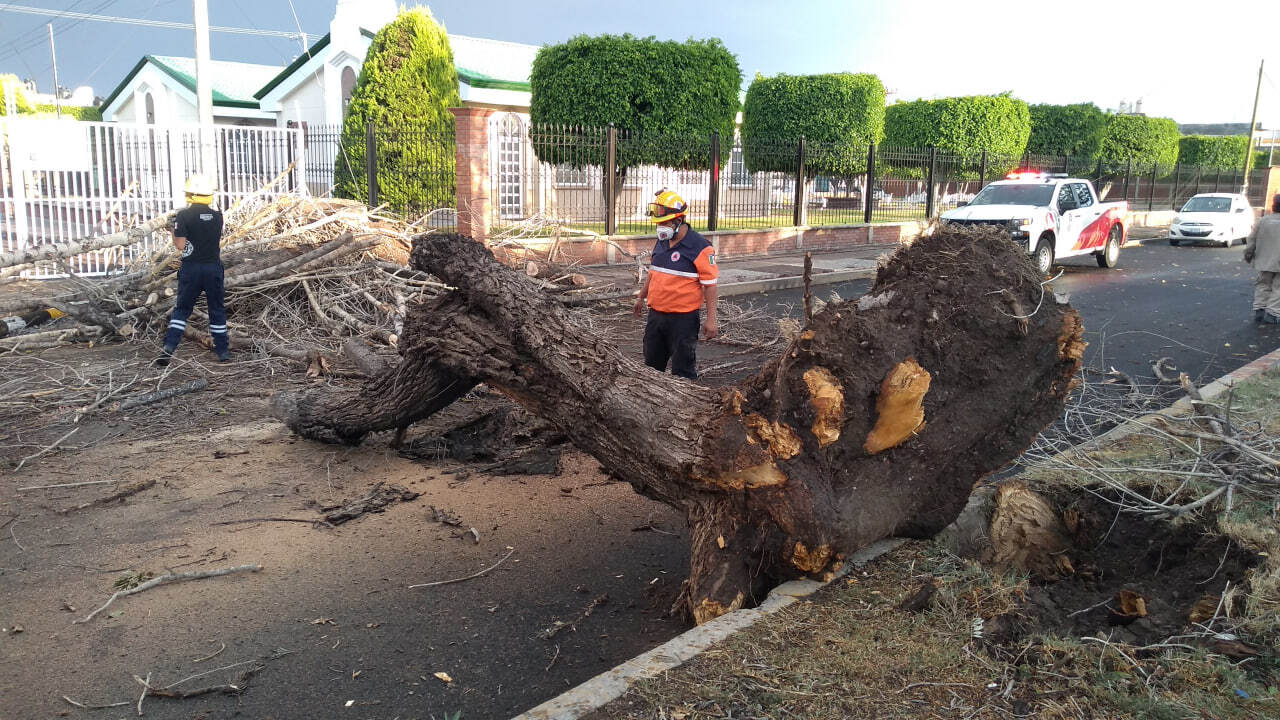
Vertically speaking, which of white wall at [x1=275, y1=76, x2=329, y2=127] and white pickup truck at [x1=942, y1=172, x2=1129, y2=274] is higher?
white wall at [x1=275, y1=76, x2=329, y2=127]

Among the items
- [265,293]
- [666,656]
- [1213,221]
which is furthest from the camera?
[1213,221]

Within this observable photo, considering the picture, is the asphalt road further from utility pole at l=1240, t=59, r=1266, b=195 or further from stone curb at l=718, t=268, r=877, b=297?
utility pole at l=1240, t=59, r=1266, b=195

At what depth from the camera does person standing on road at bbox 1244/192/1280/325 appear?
1083 cm

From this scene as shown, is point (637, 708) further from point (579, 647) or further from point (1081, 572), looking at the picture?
point (1081, 572)

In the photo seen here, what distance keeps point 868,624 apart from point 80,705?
2.85 metres

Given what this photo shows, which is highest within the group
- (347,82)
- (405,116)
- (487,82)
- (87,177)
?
(347,82)

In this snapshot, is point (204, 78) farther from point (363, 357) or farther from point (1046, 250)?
point (1046, 250)

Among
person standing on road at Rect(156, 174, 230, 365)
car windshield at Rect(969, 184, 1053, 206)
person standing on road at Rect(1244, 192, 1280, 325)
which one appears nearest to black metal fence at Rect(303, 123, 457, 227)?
person standing on road at Rect(156, 174, 230, 365)

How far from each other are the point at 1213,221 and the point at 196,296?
26.5m

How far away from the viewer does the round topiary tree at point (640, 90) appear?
18.9 m

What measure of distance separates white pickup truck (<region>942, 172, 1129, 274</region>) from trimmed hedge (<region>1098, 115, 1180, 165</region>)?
16.9 m

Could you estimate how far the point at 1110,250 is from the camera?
1867 cm

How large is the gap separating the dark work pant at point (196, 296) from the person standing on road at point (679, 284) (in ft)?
13.6

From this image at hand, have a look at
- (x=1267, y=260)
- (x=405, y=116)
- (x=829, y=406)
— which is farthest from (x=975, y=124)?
(x=829, y=406)
